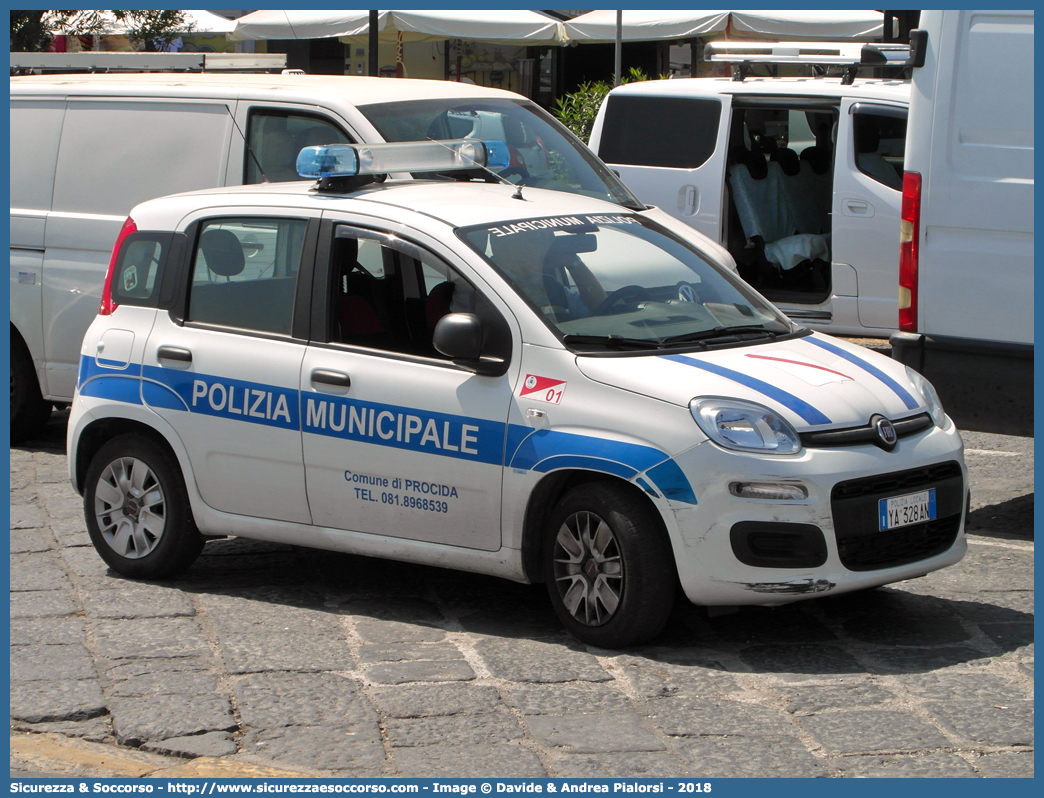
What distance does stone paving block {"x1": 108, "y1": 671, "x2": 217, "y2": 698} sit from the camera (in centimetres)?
477

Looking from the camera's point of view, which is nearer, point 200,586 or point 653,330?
point 653,330

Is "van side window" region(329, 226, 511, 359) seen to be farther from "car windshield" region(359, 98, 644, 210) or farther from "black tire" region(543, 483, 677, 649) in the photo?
"car windshield" region(359, 98, 644, 210)

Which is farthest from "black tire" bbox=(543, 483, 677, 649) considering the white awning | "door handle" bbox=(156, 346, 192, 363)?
the white awning

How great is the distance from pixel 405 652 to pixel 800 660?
4.55 ft

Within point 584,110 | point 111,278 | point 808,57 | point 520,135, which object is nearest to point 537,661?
point 111,278

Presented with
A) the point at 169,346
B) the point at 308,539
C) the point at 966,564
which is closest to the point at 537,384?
the point at 308,539

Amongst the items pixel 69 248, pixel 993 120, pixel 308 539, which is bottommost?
pixel 308 539

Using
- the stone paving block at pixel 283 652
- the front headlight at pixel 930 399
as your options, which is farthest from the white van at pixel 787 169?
the stone paving block at pixel 283 652

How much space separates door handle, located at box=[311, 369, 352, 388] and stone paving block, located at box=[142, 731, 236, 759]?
5.04 ft

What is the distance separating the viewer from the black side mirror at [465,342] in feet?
17.0

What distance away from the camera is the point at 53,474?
326 inches

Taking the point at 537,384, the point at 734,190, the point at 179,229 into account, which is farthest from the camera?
the point at 734,190

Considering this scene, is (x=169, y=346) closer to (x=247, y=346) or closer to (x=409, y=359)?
(x=247, y=346)

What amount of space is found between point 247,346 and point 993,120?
340 cm
